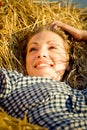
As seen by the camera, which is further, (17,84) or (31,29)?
(31,29)

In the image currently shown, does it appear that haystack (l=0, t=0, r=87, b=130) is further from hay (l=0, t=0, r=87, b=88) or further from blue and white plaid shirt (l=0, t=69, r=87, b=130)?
blue and white plaid shirt (l=0, t=69, r=87, b=130)

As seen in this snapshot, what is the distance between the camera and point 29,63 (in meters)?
1.67

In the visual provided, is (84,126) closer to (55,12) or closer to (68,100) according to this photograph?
(68,100)

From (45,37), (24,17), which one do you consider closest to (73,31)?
(45,37)

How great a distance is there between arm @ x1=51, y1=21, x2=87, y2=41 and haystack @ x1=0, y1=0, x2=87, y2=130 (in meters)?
0.06

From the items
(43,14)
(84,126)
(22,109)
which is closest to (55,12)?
(43,14)

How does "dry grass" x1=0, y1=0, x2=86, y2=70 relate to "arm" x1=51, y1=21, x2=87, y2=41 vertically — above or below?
above

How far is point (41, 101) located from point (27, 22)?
758mm

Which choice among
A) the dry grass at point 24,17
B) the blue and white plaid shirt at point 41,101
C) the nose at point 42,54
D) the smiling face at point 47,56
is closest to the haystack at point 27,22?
the dry grass at point 24,17

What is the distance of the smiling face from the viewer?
1593mm

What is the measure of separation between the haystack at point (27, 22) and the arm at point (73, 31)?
0.19 ft

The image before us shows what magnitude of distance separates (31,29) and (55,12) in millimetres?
217

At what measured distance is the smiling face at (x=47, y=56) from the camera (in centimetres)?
159

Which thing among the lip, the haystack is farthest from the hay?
the lip
